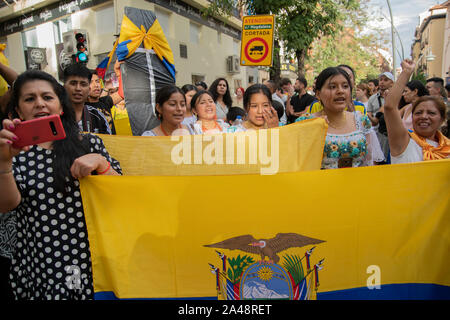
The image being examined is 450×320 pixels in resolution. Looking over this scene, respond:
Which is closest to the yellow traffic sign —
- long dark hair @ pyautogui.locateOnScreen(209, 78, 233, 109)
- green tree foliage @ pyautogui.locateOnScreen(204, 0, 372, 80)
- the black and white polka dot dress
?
long dark hair @ pyautogui.locateOnScreen(209, 78, 233, 109)

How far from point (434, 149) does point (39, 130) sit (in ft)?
8.47

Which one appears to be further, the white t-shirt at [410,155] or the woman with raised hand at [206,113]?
the woman with raised hand at [206,113]

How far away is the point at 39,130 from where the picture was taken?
1.28 m

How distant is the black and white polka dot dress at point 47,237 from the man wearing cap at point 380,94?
556 cm

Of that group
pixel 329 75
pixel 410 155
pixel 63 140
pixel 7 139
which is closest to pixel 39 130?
pixel 7 139

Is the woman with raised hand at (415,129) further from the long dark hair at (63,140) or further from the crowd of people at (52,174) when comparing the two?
the long dark hair at (63,140)

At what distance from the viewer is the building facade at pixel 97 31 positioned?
1266 centimetres

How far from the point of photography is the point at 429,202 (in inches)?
68.4

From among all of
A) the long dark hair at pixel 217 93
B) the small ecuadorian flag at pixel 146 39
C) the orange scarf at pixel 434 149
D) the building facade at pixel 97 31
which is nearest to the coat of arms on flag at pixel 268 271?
the orange scarf at pixel 434 149

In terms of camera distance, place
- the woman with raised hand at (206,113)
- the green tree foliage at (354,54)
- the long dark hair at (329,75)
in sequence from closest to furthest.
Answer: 1. the long dark hair at (329,75)
2. the woman with raised hand at (206,113)
3. the green tree foliage at (354,54)
